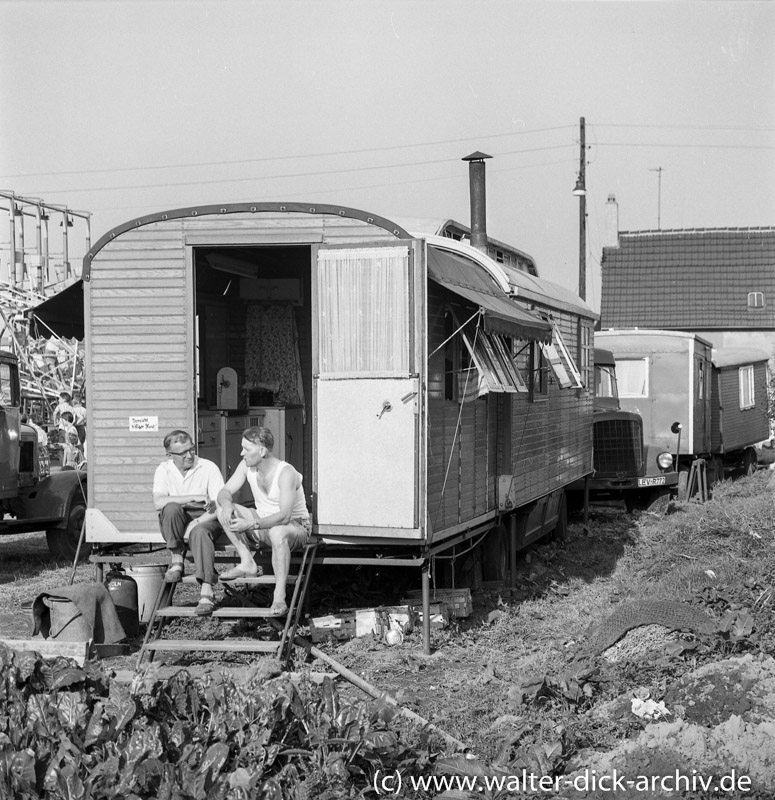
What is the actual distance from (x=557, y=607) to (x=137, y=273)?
486cm

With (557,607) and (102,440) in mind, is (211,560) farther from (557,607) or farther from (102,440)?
(557,607)

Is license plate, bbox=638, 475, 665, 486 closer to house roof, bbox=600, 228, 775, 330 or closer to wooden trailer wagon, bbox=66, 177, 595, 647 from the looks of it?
wooden trailer wagon, bbox=66, 177, 595, 647

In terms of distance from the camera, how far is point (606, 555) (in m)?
14.5

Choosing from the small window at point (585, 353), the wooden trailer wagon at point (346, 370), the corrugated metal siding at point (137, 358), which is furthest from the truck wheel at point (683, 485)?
the corrugated metal siding at point (137, 358)

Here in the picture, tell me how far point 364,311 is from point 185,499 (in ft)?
6.46

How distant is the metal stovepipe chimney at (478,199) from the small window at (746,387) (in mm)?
11329

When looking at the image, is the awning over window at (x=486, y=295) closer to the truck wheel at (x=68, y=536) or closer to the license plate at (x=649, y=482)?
the truck wheel at (x=68, y=536)

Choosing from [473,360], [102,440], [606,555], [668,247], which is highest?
[668,247]

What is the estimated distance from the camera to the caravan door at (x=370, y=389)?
8.50 metres

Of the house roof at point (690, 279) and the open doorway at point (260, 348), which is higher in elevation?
the house roof at point (690, 279)

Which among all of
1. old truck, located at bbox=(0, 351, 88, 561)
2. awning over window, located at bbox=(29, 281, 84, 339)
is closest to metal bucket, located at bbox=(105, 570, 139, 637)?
Answer: awning over window, located at bbox=(29, 281, 84, 339)

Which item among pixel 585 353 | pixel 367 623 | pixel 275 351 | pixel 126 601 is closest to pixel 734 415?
pixel 585 353

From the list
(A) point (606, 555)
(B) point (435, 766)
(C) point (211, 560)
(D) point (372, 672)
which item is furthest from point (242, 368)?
(B) point (435, 766)

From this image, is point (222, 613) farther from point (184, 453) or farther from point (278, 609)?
point (184, 453)
